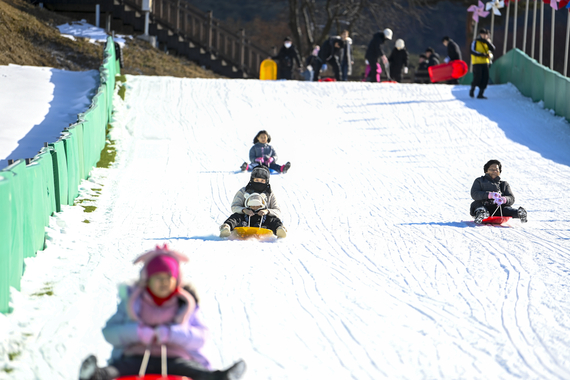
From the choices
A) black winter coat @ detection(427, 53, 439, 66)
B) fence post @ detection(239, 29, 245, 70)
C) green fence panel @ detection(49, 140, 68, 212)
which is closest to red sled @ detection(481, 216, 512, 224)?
green fence panel @ detection(49, 140, 68, 212)

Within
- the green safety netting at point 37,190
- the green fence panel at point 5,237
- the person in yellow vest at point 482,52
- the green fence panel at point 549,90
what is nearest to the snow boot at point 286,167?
the green safety netting at point 37,190

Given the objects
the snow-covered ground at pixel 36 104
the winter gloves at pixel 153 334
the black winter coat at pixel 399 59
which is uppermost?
the black winter coat at pixel 399 59

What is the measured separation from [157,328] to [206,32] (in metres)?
26.3

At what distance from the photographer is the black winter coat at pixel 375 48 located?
2255 cm

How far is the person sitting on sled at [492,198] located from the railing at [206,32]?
66.8ft

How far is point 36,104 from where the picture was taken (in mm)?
17219

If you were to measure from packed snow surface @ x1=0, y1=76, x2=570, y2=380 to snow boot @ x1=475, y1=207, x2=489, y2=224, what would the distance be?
0.15 meters

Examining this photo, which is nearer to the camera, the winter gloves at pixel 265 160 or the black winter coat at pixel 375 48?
the winter gloves at pixel 265 160

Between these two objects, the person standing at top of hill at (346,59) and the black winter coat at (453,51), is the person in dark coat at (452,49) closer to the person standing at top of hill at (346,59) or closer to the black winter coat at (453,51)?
the black winter coat at (453,51)

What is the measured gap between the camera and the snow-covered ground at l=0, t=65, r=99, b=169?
14.1m

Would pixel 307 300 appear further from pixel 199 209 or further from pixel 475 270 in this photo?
pixel 199 209

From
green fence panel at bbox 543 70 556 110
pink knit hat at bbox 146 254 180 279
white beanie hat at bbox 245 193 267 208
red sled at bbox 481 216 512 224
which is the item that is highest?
green fence panel at bbox 543 70 556 110

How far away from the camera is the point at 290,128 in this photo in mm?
17688

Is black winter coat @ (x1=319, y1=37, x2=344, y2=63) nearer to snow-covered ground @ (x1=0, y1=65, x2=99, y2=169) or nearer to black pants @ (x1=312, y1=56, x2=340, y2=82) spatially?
black pants @ (x1=312, y1=56, x2=340, y2=82)
